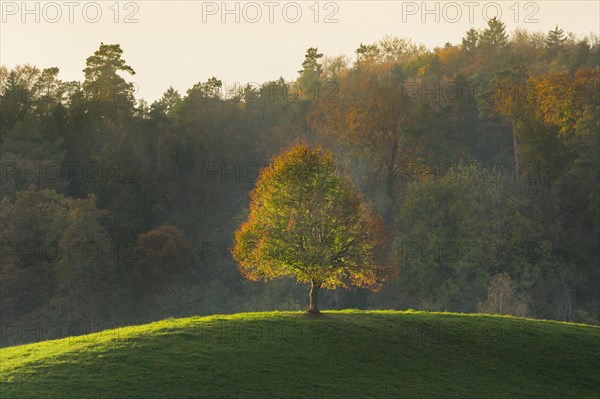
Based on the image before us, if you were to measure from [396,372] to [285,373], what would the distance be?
505cm

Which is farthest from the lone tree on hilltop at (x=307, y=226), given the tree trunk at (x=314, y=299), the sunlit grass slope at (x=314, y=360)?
the sunlit grass slope at (x=314, y=360)

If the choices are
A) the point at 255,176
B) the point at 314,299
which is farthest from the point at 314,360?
the point at 255,176

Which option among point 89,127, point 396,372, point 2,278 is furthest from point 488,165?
point 396,372

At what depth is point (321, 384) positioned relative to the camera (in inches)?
→ 1337

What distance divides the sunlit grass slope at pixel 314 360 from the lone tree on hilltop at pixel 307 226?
8.72ft

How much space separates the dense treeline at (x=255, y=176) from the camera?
76.4 m

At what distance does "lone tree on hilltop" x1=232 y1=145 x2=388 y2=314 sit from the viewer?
4175 centimetres

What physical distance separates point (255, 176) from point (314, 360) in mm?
55095

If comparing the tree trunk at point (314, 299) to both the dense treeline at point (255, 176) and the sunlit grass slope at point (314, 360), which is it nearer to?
the sunlit grass slope at point (314, 360)

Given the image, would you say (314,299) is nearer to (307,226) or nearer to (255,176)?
(307,226)

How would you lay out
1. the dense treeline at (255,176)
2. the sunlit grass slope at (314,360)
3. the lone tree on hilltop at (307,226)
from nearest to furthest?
the sunlit grass slope at (314,360) < the lone tree on hilltop at (307,226) < the dense treeline at (255,176)

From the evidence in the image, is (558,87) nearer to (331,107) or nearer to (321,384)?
(331,107)

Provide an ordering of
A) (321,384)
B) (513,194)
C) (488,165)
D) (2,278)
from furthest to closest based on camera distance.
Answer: (488,165) → (513,194) → (2,278) → (321,384)

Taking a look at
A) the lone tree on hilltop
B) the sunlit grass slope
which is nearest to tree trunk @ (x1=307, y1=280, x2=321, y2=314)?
the lone tree on hilltop
